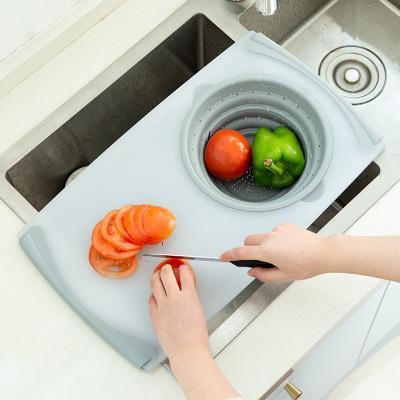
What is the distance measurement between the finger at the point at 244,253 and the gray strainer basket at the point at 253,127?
0.12 m

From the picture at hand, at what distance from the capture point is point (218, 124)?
114 centimetres

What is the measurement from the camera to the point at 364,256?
0.92m

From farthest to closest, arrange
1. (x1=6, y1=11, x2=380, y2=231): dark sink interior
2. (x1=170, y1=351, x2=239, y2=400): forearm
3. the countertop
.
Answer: (x1=6, y1=11, x2=380, y2=231): dark sink interior
the countertop
(x1=170, y1=351, x2=239, y2=400): forearm

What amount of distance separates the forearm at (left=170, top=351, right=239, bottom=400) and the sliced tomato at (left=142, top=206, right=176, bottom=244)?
6.9 inches

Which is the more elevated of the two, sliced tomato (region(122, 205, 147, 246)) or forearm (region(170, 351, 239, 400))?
sliced tomato (region(122, 205, 147, 246))

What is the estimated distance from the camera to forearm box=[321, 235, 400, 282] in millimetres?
911

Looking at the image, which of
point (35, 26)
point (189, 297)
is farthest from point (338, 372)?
point (35, 26)

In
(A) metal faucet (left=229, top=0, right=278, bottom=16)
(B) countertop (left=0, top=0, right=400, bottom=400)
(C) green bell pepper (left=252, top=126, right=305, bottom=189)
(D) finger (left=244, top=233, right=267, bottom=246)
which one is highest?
(A) metal faucet (left=229, top=0, right=278, bottom=16)

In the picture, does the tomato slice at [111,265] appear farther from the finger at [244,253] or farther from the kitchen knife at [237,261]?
the finger at [244,253]

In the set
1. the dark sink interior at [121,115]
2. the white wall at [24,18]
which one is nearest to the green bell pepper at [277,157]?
the dark sink interior at [121,115]

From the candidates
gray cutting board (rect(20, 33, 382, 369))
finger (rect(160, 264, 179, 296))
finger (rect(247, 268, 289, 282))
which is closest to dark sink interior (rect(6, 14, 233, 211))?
gray cutting board (rect(20, 33, 382, 369))

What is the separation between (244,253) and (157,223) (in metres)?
0.13

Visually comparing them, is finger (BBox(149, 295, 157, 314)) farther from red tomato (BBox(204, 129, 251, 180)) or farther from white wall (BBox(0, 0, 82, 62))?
white wall (BBox(0, 0, 82, 62))

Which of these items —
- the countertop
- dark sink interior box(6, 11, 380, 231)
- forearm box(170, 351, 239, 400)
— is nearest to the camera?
forearm box(170, 351, 239, 400)
